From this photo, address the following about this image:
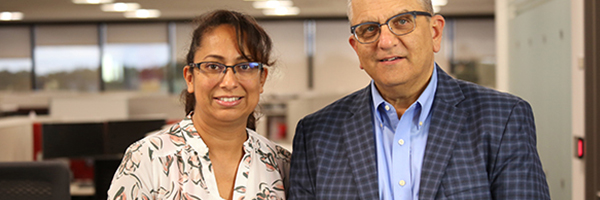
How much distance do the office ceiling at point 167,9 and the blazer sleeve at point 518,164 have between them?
6.69m

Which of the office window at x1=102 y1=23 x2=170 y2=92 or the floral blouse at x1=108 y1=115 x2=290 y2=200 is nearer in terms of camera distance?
the floral blouse at x1=108 y1=115 x2=290 y2=200

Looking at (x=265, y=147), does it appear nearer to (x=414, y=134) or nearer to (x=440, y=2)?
(x=414, y=134)

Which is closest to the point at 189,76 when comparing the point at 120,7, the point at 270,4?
the point at 270,4

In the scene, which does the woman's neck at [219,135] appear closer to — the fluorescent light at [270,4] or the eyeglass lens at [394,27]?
the eyeglass lens at [394,27]

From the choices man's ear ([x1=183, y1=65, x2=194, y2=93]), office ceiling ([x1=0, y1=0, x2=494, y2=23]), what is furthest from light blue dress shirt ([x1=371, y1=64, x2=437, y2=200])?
office ceiling ([x1=0, y1=0, x2=494, y2=23])

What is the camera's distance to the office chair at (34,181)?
158 cm

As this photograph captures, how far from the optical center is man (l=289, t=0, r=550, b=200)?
1137mm

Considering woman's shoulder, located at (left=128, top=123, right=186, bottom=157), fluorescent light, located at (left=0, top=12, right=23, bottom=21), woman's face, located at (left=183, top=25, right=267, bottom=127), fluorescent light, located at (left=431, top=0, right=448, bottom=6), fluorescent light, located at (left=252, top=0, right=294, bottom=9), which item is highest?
fluorescent light, located at (left=0, top=12, right=23, bottom=21)

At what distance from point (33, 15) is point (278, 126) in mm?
7131

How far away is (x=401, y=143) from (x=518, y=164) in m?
0.26

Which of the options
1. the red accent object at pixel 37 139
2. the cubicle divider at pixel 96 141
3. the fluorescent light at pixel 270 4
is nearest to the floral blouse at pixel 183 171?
the cubicle divider at pixel 96 141

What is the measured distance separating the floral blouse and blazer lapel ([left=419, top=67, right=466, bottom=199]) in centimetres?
46

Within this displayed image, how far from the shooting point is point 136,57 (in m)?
11.0

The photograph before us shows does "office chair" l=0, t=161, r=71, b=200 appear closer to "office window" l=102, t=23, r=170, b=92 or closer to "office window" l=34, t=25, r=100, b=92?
"office window" l=102, t=23, r=170, b=92
